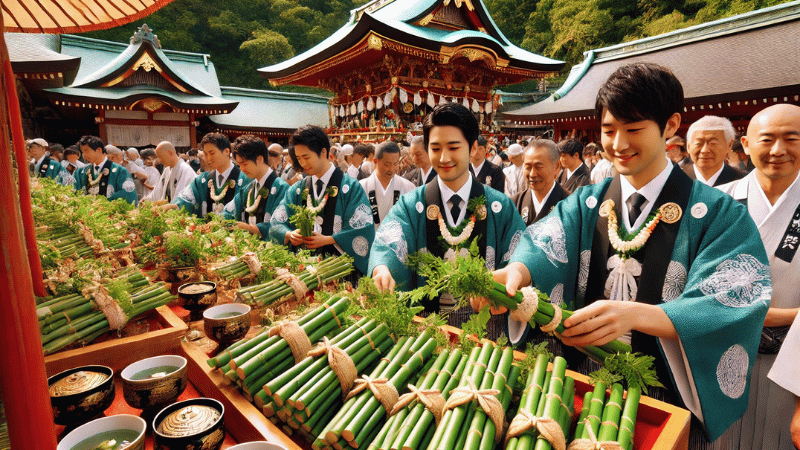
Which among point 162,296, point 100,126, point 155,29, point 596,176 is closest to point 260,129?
point 100,126

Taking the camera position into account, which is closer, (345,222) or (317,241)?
(317,241)

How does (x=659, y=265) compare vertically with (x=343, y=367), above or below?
above

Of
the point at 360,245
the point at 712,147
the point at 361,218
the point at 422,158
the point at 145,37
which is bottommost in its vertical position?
the point at 360,245

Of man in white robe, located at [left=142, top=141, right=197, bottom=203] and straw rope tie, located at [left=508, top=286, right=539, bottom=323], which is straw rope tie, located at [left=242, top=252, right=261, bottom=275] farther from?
man in white robe, located at [left=142, top=141, right=197, bottom=203]

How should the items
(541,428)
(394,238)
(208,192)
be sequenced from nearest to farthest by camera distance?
(541,428) < (394,238) < (208,192)

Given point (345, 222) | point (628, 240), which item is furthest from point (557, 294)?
point (345, 222)

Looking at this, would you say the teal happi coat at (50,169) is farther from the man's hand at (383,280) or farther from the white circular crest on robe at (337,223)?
the man's hand at (383,280)

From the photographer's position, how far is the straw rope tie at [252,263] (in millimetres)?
2416

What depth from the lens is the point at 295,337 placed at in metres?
1.44

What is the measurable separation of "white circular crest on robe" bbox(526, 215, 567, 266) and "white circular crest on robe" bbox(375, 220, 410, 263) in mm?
768

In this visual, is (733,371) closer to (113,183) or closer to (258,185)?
(258,185)

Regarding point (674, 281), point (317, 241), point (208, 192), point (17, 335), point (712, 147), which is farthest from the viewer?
point (208, 192)

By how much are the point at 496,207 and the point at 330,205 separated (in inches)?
69.1

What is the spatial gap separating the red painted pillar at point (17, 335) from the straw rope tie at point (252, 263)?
185 cm
